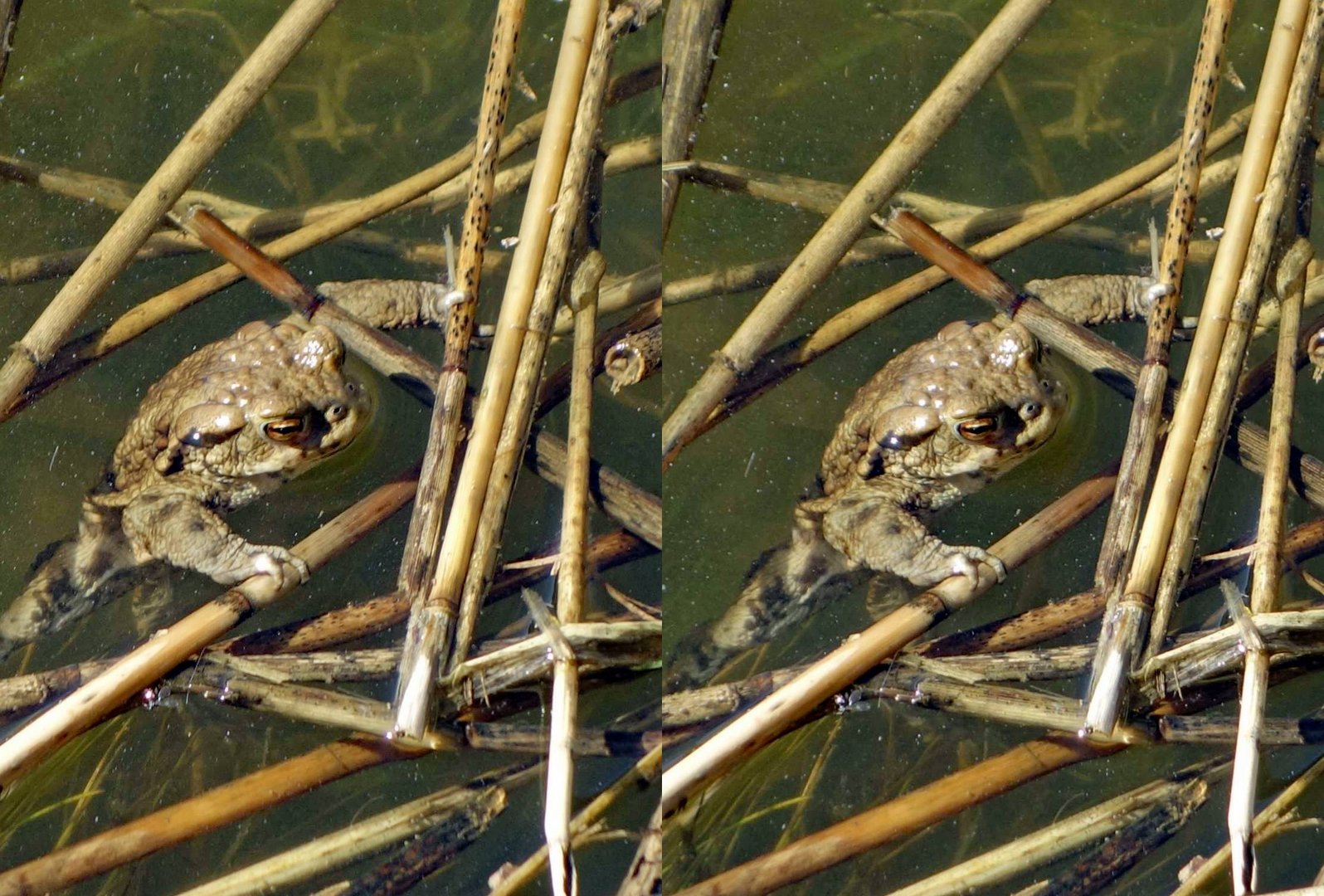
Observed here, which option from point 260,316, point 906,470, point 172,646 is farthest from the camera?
point 906,470

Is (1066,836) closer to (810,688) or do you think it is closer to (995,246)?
(810,688)

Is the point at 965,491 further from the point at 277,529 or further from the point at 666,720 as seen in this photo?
the point at 277,529

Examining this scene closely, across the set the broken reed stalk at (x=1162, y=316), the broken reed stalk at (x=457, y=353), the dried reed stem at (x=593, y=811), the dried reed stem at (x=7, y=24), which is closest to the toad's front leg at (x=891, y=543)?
the broken reed stalk at (x=1162, y=316)

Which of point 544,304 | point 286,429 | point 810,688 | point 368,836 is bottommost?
point 368,836

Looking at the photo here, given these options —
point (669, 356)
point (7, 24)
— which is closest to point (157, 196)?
point (7, 24)

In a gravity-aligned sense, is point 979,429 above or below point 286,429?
below

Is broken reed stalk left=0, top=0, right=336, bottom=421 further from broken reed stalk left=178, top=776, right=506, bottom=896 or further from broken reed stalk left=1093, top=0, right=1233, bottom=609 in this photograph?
broken reed stalk left=1093, top=0, right=1233, bottom=609
